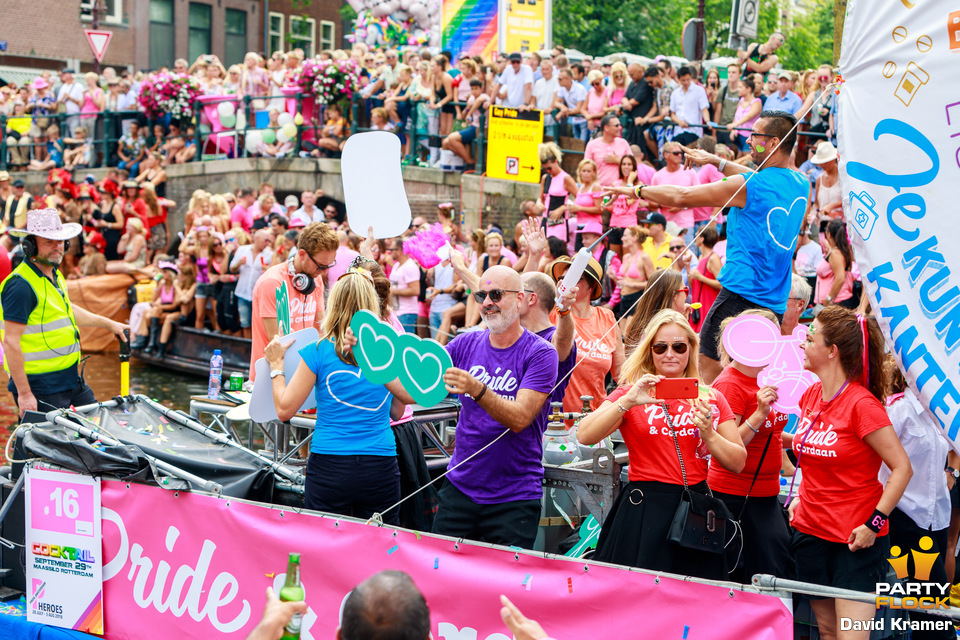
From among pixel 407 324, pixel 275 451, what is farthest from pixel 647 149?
pixel 275 451

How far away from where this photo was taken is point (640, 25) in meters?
35.9

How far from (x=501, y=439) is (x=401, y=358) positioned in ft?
2.49

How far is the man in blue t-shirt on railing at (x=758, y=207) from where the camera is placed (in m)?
5.11

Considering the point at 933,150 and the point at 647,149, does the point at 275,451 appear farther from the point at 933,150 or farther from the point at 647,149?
the point at 647,149

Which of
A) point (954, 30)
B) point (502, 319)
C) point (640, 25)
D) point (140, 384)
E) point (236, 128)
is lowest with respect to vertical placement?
point (140, 384)

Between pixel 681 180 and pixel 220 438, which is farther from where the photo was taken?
pixel 681 180

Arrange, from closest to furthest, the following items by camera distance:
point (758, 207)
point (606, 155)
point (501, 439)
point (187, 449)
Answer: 1. point (501, 439)
2. point (758, 207)
3. point (187, 449)
4. point (606, 155)

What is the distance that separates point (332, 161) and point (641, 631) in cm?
1628

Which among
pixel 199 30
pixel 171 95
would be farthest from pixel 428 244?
pixel 199 30

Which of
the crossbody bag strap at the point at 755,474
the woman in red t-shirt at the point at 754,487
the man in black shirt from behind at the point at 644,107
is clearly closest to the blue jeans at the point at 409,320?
the man in black shirt from behind at the point at 644,107

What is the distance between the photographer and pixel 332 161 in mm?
19109

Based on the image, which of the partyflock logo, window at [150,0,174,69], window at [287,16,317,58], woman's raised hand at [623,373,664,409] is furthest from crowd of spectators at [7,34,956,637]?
window at [287,16,317,58]

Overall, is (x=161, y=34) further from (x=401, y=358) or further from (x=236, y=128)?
(x=401, y=358)

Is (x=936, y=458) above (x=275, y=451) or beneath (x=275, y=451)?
above
